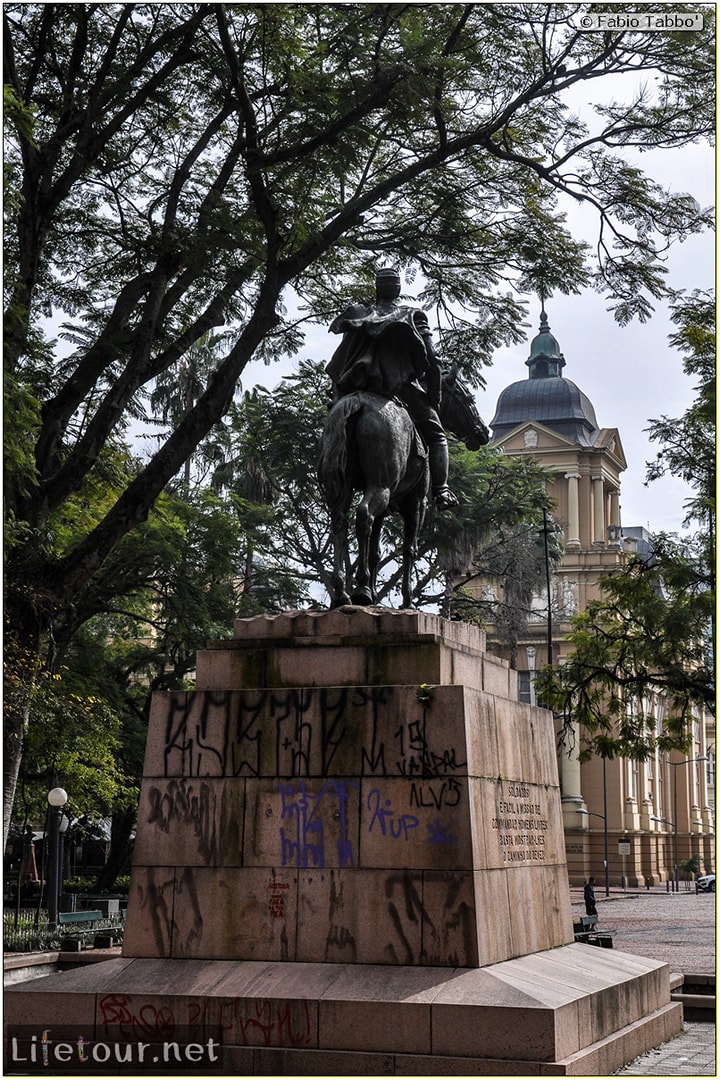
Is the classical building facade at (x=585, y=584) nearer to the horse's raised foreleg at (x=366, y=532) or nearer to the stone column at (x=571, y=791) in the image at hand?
the stone column at (x=571, y=791)

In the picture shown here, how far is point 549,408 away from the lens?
6906 cm

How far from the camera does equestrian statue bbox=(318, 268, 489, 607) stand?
10375 millimetres

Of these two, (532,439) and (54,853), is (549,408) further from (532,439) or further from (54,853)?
(54,853)

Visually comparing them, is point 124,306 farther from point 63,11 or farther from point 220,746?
point 220,746

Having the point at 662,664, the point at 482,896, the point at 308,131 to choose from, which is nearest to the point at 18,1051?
the point at 482,896

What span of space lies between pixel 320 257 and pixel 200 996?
41.8 ft

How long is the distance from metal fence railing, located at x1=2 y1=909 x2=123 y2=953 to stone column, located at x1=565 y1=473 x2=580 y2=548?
141 ft

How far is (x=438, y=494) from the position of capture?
36.7ft

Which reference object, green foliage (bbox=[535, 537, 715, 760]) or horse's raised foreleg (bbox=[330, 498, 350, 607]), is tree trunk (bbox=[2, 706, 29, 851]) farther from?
green foliage (bbox=[535, 537, 715, 760])

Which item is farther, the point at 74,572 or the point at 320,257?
the point at 320,257

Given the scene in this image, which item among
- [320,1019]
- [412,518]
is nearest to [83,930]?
[412,518]

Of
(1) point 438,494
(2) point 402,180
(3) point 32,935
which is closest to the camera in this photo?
(1) point 438,494

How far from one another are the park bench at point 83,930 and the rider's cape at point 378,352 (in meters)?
10.7

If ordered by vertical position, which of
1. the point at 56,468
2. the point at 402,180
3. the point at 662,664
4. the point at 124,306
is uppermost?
the point at 402,180
